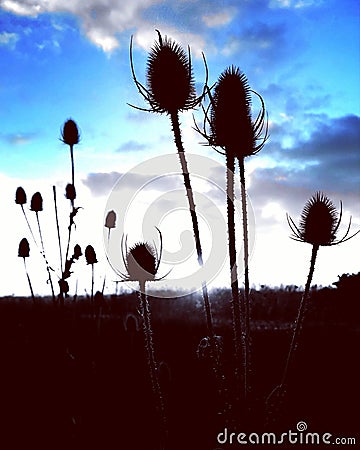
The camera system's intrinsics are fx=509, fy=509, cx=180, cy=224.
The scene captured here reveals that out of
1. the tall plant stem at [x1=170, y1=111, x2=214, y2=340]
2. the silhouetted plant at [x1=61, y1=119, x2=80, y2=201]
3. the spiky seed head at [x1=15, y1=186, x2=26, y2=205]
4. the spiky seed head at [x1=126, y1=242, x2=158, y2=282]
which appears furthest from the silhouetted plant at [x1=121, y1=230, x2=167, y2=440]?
the spiky seed head at [x1=15, y1=186, x2=26, y2=205]

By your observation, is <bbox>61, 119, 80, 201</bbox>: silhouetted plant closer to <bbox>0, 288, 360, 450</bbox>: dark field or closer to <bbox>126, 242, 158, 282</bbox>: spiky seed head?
<bbox>0, 288, 360, 450</bbox>: dark field

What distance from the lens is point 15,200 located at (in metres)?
8.25

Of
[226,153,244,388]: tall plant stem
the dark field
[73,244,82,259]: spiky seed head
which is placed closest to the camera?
[226,153,244,388]: tall plant stem

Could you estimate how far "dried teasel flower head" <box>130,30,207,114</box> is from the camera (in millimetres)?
4250

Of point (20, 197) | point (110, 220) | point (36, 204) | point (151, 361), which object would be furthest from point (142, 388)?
point (20, 197)

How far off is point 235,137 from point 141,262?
4.53ft

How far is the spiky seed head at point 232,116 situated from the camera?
4160 mm

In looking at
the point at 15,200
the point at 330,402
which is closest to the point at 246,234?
the point at 330,402

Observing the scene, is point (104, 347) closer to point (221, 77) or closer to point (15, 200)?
point (15, 200)

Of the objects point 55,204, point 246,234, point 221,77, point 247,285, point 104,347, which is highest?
point 221,77

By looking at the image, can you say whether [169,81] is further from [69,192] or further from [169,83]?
[69,192]

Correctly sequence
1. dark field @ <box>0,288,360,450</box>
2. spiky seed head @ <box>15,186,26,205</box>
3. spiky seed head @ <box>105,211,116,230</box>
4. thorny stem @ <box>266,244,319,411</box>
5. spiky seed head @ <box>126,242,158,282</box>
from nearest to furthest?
thorny stem @ <box>266,244,319,411</box>, spiky seed head @ <box>126,242,158,282</box>, dark field @ <box>0,288,360,450</box>, spiky seed head @ <box>105,211,116,230</box>, spiky seed head @ <box>15,186,26,205</box>

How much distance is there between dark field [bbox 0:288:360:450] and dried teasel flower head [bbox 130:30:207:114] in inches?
97.5

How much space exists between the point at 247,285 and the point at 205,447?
211cm
